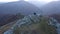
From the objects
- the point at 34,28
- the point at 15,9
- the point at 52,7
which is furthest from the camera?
the point at 52,7

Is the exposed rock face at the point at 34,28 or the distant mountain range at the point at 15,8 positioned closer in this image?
the exposed rock face at the point at 34,28

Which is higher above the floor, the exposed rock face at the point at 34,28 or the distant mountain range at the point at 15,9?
the distant mountain range at the point at 15,9

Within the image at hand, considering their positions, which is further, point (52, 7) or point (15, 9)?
point (52, 7)

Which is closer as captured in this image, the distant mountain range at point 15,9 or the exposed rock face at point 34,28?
the exposed rock face at point 34,28

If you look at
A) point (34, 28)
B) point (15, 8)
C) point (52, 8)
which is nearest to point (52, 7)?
point (52, 8)

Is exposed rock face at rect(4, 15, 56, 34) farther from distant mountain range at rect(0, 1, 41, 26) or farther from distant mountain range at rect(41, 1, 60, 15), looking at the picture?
distant mountain range at rect(41, 1, 60, 15)

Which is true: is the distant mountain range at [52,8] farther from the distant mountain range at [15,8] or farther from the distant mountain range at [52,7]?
the distant mountain range at [15,8]

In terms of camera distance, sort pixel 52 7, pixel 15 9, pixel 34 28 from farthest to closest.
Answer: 1. pixel 52 7
2. pixel 15 9
3. pixel 34 28

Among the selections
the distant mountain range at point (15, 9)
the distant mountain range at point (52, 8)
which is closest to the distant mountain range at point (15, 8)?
the distant mountain range at point (15, 9)

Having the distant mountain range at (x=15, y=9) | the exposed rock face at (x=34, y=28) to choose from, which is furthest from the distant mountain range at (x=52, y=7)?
the exposed rock face at (x=34, y=28)

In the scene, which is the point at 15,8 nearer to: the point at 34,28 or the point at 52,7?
the point at 52,7

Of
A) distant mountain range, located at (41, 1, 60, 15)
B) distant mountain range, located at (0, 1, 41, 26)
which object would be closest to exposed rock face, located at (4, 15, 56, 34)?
distant mountain range, located at (0, 1, 41, 26)

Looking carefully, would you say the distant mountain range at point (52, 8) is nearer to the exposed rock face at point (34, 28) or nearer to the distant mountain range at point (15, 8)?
the distant mountain range at point (15, 8)
